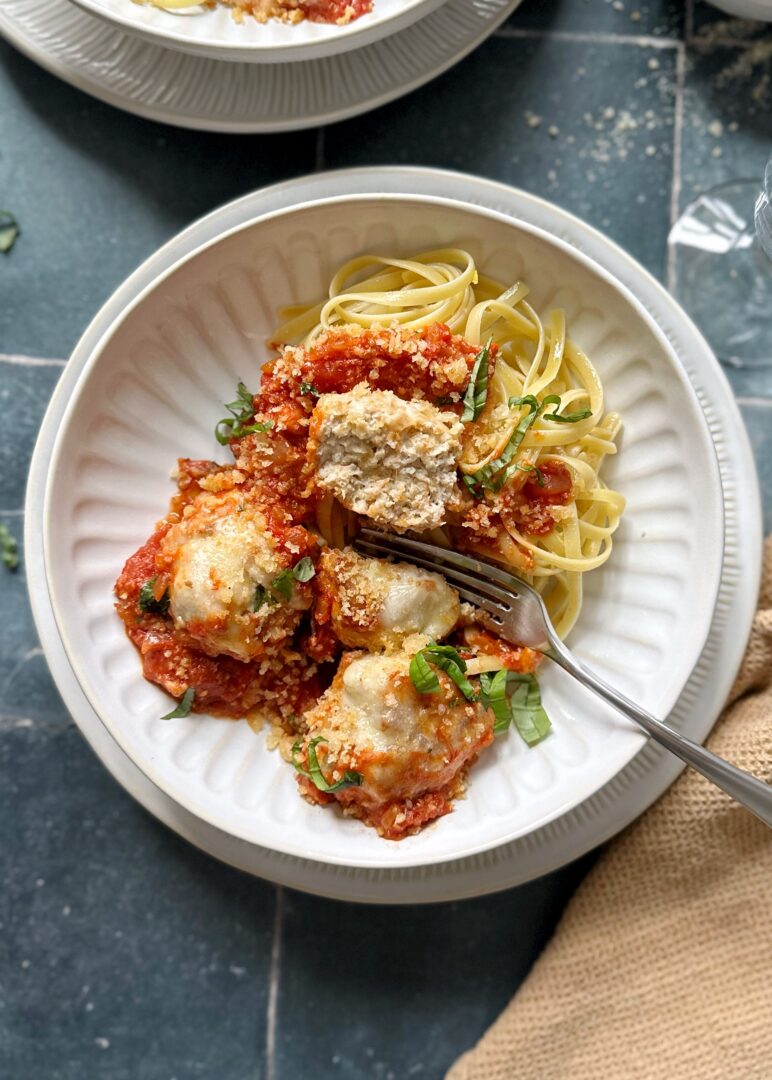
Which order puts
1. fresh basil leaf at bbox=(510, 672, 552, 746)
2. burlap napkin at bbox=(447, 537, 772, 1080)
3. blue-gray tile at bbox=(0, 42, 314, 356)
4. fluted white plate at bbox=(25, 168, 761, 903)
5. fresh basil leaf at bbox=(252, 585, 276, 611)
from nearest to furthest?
1. fresh basil leaf at bbox=(252, 585, 276, 611)
2. fresh basil leaf at bbox=(510, 672, 552, 746)
3. fluted white plate at bbox=(25, 168, 761, 903)
4. burlap napkin at bbox=(447, 537, 772, 1080)
5. blue-gray tile at bbox=(0, 42, 314, 356)

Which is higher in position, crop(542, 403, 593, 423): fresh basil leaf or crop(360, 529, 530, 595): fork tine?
crop(542, 403, 593, 423): fresh basil leaf

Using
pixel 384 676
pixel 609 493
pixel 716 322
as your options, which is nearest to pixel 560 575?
pixel 609 493

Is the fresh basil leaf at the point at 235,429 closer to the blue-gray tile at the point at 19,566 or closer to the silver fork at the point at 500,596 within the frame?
the silver fork at the point at 500,596

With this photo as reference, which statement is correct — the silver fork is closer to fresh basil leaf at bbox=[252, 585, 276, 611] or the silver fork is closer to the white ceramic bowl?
fresh basil leaf at bbox=[252, 585, 276, 611]

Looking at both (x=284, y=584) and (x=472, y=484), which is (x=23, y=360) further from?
(x=472, y=484)

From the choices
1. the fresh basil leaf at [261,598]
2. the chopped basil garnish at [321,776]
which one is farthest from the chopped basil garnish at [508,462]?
the chopped basil garnish at [321,776]

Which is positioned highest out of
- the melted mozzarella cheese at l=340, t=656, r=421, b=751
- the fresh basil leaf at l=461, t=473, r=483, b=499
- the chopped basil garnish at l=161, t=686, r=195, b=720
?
the fresh basil leaf at l=461, t=473, r=483, b=499

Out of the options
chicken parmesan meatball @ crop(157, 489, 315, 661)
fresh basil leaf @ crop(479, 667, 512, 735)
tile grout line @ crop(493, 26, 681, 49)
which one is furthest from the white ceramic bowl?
fresh basil leaf @ crop(479, 667, 512, 735)
